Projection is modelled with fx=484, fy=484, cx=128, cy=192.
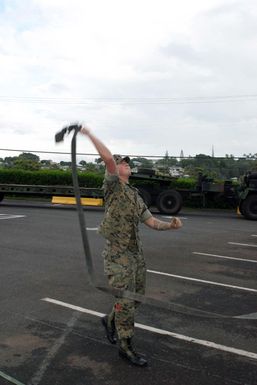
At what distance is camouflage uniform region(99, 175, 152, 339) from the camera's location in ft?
13.2

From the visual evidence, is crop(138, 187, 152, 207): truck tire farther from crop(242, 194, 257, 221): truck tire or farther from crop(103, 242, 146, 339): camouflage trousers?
crop(103, 242, 146, 339): camouflage trousers

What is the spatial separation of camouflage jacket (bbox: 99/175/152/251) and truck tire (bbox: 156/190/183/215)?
47.1ft

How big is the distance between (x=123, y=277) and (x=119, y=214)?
0.52 m

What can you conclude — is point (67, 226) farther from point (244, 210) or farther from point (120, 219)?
point (120, 219)

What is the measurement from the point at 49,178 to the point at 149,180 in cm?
702

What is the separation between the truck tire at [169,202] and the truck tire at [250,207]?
2426 mm

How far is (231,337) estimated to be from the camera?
488 centimetres

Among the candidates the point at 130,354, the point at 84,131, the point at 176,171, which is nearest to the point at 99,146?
the point at 84,131

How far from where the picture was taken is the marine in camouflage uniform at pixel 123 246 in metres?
4.01

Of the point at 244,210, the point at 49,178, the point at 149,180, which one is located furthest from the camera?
the point at 49,178

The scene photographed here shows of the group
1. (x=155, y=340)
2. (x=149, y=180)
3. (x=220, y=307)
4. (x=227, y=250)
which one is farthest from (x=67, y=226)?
(x=155, y=340)

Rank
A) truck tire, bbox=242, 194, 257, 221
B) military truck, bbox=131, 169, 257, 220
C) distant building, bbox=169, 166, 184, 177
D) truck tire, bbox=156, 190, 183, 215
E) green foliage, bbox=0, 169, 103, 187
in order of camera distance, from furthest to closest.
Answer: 1. green foliage, bbox=0, 169, 103, 187
2. distant building, bbox=169, 166, 184, 177
3. truck tire, bbox=156, 190, 183, 215
4. military truck, bbox=131, 169, 257, 220
5. truck tire, bbox=242, 194, 257, 221

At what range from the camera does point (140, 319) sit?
17.6ft

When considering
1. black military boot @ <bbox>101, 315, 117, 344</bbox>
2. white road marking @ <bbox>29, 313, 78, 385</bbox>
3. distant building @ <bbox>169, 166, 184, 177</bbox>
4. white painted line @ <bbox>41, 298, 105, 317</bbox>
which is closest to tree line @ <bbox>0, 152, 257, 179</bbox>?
distant building @ <bbox>169, 166, 184, 177</bbox>
